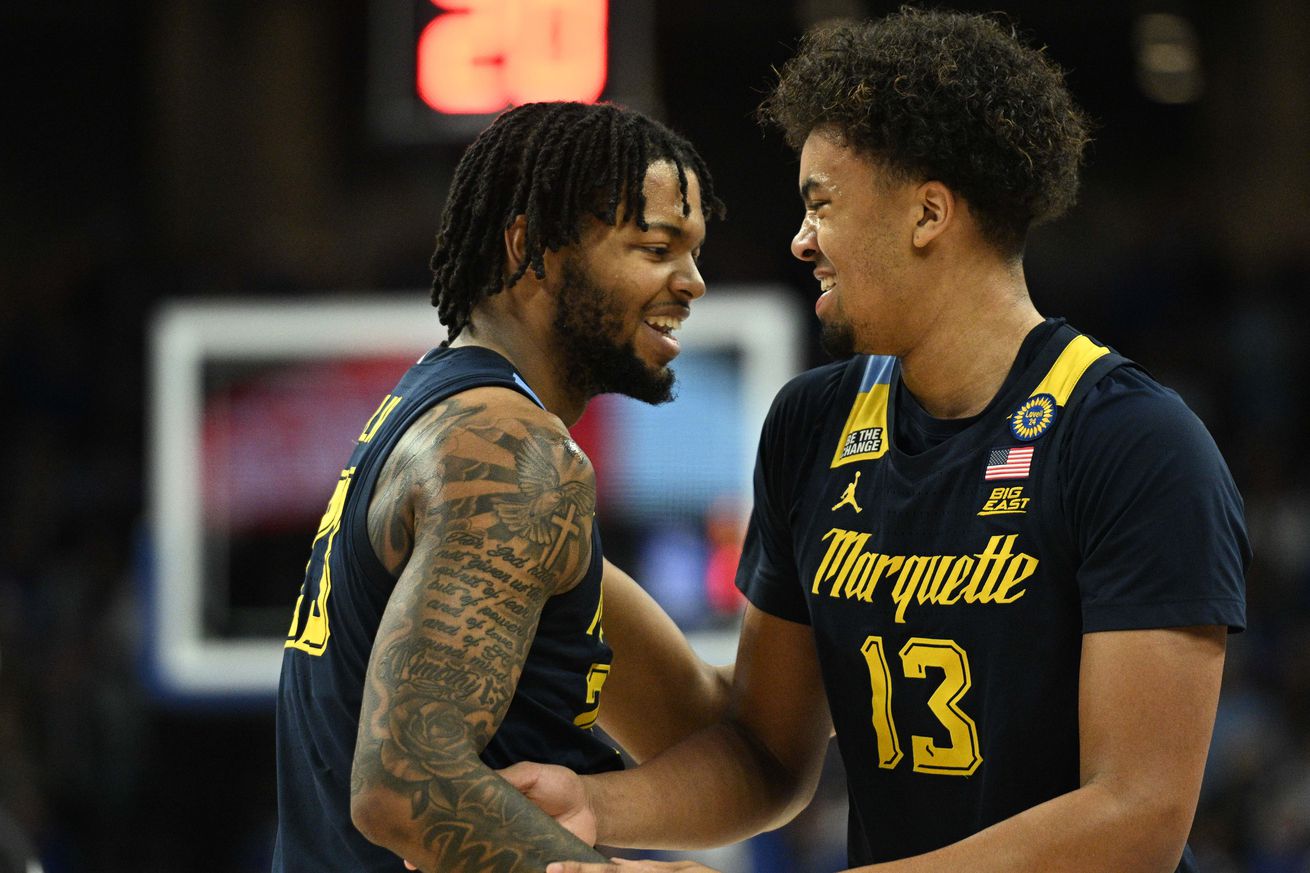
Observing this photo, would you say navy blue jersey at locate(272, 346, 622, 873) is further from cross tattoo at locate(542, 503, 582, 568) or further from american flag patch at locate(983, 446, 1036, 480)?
american flag patch at locate(983, 446, 1036, 480)

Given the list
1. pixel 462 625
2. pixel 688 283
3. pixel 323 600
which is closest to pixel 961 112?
pixel 688 283

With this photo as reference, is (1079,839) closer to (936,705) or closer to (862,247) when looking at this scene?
(936,705)

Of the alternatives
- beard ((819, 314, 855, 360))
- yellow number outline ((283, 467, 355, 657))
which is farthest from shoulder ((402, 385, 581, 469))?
beard ((819, 314, 855, 360))

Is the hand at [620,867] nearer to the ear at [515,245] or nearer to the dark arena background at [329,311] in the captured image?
the ear at [515,245]

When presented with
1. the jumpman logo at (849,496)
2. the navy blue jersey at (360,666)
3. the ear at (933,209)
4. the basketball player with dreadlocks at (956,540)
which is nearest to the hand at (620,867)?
the basketball player with dreadlocks at (956,540)

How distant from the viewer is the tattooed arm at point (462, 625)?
7.53ft

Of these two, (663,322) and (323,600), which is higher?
(663,322)

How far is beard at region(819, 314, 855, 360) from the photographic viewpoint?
2865 millimetres

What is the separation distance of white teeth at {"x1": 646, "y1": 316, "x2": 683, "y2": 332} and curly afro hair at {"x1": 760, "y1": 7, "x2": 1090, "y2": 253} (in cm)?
42

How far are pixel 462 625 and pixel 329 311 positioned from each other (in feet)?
15.3

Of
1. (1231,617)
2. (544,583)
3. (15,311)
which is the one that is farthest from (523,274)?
(15,311)

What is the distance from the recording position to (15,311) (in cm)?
1033

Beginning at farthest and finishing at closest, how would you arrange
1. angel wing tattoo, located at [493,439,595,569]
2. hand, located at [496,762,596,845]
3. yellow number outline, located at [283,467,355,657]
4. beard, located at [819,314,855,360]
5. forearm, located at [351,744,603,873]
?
1. beard, located at [819,314,855,360]
2. yellow number outline, located at [283,467,355,657]
3. hand, located at [496,762,596,845]
4. angel wing tattoo, located at [493,439,595,569]
5. forearm, located at [351,744,603,873]

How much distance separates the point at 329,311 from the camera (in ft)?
22.4
